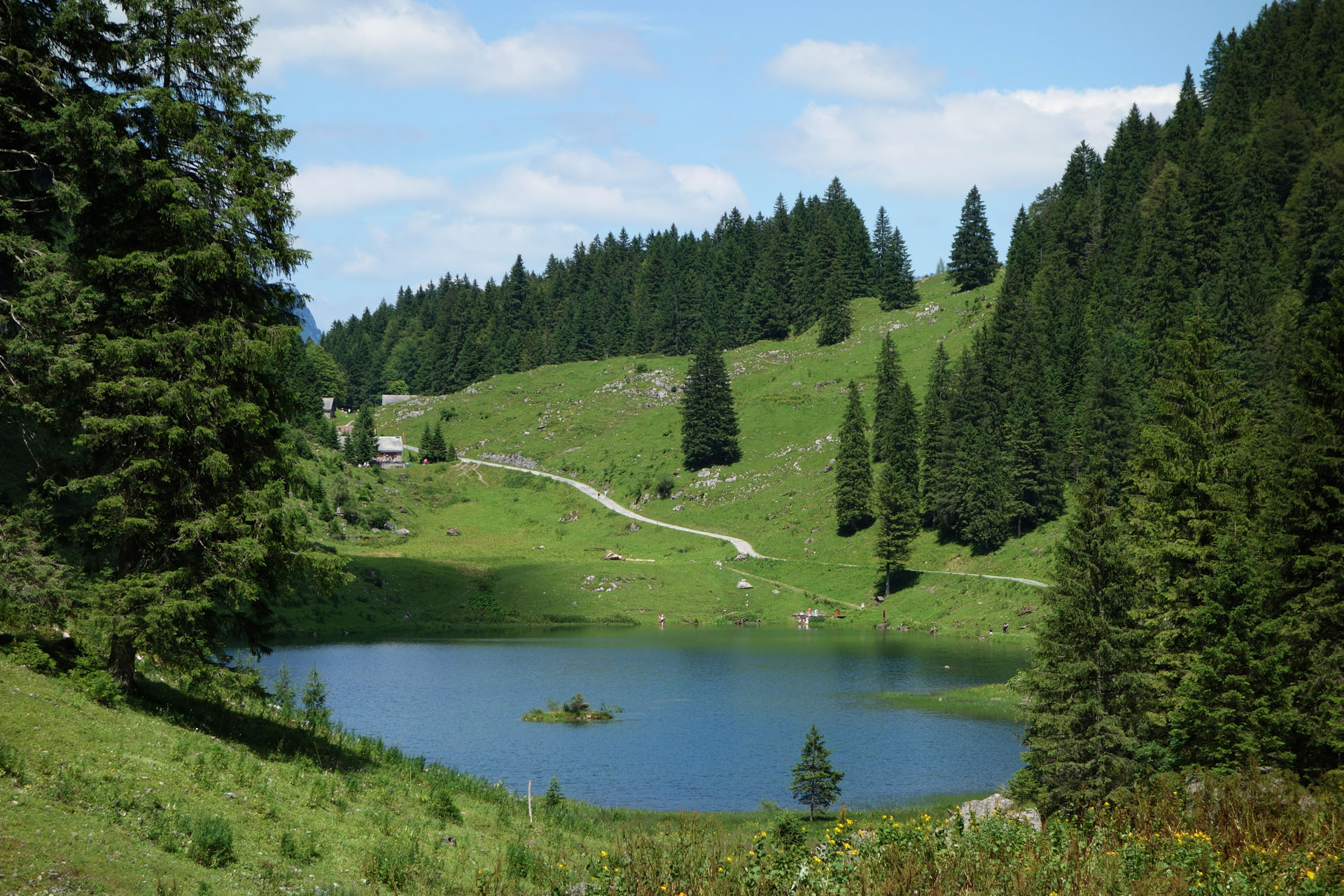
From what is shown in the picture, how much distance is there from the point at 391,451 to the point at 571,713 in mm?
100208

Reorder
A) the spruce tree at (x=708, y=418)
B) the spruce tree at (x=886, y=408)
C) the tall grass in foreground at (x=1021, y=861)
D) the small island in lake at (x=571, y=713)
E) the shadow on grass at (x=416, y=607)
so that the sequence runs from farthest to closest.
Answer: the spruce tree at (x=708, y=418)
the spruce tree at (x=886, y=408)
the shadow on grass at (x=416, y=607)
the small island in lake at (x=571, y=713)
the tall grass in foreground at (x=1021, y=861)

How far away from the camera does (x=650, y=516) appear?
11719cm

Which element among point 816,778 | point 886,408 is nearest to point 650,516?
point 886,408

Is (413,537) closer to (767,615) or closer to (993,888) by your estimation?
(767,615)

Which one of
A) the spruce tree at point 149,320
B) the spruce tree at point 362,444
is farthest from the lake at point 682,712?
the spruce tree at point 362,444

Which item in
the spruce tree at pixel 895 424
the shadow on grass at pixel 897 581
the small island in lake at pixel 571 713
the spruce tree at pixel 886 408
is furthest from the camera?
the spruce tree at pixel 886 408

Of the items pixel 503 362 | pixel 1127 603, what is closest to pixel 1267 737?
pixel 1127 603

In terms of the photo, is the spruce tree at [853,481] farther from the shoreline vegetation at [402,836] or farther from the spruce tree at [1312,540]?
the shoreline vegetation at [402,836]

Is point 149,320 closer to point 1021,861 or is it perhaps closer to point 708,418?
point 1021,861

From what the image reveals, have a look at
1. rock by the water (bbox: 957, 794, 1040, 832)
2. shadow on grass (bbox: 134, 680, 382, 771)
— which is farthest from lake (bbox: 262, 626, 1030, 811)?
shadow on grass (bbox: 134, 680, 382, 771)

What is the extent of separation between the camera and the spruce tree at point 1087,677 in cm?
2473

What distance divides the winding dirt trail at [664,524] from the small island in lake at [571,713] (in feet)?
154

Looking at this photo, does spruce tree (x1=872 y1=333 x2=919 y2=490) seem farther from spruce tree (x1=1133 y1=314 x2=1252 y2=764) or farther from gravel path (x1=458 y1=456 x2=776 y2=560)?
spruce tree (x1=1133 y1=314 x2=1252 y2=764)

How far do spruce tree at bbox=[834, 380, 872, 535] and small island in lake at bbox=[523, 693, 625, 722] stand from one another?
5921 cm
